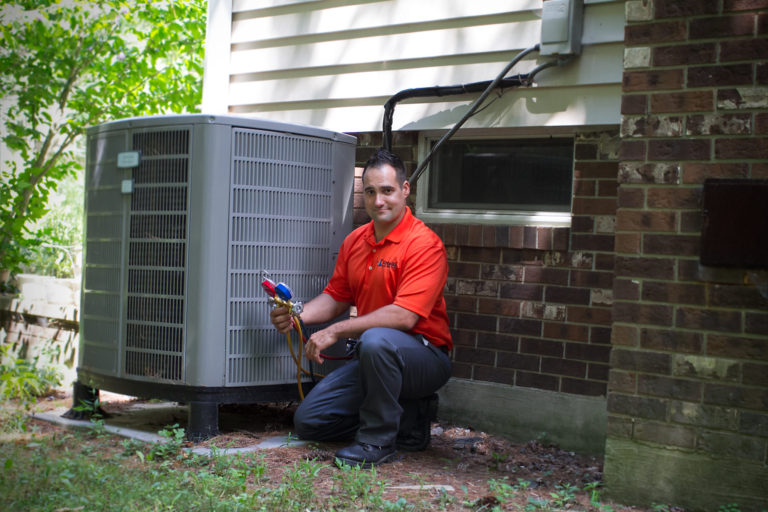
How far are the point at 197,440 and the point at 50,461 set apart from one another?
0.72m

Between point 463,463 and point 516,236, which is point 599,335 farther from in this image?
point 463,463

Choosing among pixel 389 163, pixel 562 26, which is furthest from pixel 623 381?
pixel 562 26

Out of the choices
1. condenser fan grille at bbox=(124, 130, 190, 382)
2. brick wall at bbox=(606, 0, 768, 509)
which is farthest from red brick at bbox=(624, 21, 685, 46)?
condenser fan grille at bbox=(124, 130, 190, 382)

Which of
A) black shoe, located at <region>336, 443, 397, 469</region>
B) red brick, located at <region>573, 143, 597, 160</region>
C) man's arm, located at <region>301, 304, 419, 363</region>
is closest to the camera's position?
black shoe, located at <region>336, 443, 397, 469</region>

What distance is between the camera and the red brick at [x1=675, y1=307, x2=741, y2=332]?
2.91 meters

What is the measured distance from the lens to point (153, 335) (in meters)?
4.04

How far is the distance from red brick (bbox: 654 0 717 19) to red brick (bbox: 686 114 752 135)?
15.7 inches

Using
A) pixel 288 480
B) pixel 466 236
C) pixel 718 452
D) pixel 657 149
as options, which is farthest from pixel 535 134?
pixel 288 480

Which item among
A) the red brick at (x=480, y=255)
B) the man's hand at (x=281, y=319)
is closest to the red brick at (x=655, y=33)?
the red brick at (x=480, y=255)

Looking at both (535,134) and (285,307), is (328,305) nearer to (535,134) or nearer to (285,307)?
(285,307)

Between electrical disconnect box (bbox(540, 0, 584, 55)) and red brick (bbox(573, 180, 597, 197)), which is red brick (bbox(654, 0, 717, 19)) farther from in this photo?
red brick (bbox(573, 180, 597, 197))

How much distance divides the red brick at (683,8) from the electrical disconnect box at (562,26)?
0.97 meters

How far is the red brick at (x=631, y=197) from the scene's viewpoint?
3.09m

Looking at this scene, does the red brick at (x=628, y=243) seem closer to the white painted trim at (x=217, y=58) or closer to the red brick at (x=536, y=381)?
the red brick at (x=536, y=381)
